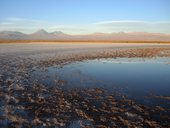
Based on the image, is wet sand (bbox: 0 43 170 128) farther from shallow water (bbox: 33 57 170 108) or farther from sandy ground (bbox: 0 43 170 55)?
sandy ground (bbox: 0 43 170 55)

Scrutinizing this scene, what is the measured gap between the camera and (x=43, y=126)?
6.97m

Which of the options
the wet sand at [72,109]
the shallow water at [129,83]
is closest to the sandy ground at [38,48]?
the shallow water at [129,83]

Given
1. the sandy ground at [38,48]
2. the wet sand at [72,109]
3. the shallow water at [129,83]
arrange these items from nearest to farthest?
the wet sand at [72,109] < the shallow water at [129,83] < the sandy ground at [38,48]

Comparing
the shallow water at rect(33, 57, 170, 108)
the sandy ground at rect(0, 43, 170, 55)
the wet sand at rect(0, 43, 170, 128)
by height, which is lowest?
the wet sand at rect(0, 43, 170, 128)

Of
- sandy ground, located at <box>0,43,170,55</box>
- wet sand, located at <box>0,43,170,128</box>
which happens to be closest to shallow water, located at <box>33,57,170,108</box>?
wet sand, located at <box>0,43,170,128</box>

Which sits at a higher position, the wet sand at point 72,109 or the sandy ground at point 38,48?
the sandy ground at point 38,48

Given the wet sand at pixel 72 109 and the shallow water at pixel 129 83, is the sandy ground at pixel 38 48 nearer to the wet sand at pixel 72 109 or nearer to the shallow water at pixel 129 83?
the shallow water at pixel 129 83

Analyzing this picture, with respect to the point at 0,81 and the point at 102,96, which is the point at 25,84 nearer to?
the point at 0,81

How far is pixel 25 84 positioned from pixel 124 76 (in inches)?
265

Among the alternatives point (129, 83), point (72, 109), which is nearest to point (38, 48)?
point (129, 83)

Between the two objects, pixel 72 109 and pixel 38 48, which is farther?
pixel 38 48

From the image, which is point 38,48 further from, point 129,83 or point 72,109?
point 72,109

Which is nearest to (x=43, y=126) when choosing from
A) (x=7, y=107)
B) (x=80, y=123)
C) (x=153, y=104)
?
(x=80, y=123)

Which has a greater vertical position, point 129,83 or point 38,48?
point 38,48
